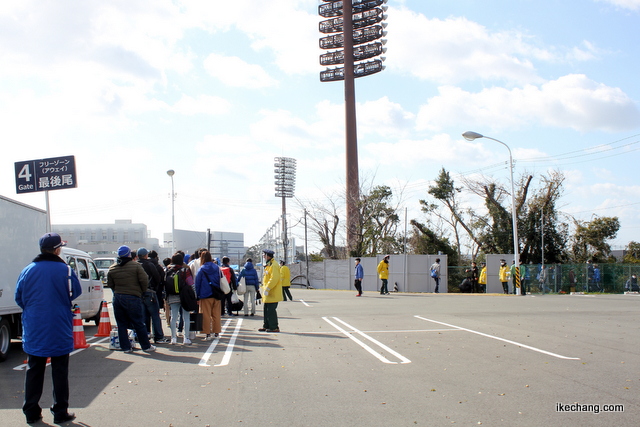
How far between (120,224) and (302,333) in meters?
80.4

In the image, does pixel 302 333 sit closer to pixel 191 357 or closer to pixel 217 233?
pixel 191 357

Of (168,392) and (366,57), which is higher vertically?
(366,57)

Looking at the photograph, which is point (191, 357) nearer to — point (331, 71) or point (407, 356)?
point (407, 356)

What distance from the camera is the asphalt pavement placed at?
5.30 meters

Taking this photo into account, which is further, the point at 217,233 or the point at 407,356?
the point at 217,233

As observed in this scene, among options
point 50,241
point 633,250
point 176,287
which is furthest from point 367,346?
point 633,250

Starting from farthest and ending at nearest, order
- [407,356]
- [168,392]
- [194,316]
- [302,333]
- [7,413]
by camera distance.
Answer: [302,333]
[194,316]
[407,356]
[168,392]
[7,413]

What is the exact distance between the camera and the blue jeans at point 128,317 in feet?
30.0

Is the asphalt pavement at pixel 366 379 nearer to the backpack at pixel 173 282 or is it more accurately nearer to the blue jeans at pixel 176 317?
the blue jeans at pixel 176 317

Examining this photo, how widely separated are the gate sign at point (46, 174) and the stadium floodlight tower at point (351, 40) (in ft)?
143

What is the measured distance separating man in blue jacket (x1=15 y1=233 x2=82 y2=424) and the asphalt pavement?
10.1 inches

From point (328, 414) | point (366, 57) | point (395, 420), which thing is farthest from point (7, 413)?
point (366, 57)

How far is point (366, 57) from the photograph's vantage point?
213 ft

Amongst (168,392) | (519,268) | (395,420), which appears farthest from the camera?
(519,268)
